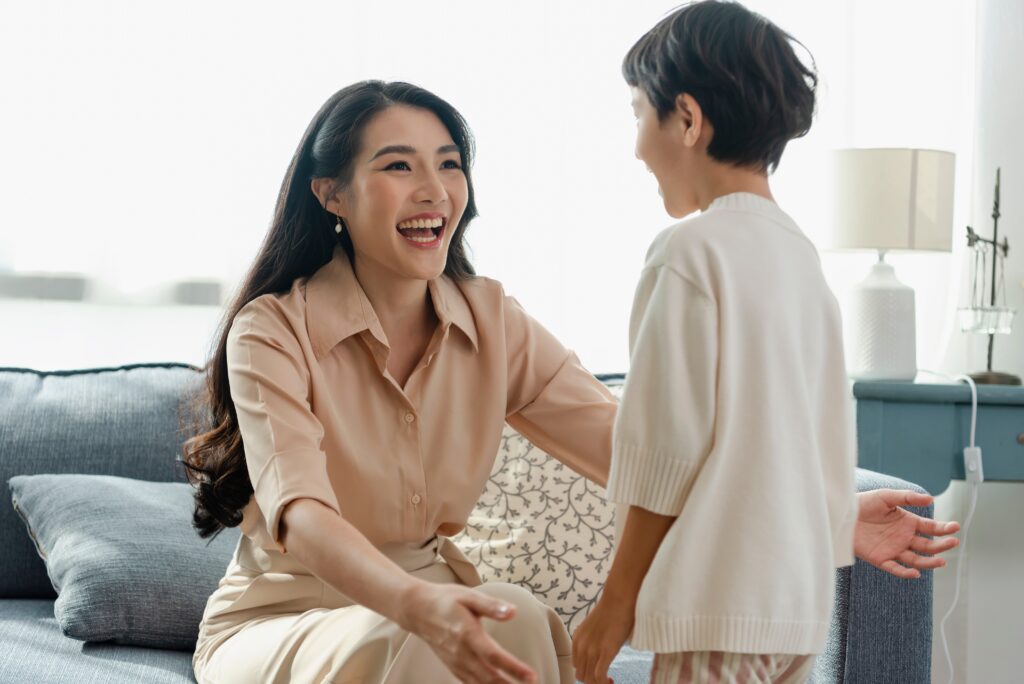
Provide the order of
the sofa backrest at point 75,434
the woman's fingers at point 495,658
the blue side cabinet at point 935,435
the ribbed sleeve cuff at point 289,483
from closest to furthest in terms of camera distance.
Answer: the woman's fingers at point 495,658
the ribbed sleeve cuff at point 289,483
the sofa backrest at point 75,434
the blue side cabinet at point 935,435

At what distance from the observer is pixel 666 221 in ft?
9.86

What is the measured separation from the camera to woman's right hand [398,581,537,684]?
996mm

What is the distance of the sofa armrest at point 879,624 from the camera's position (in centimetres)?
170

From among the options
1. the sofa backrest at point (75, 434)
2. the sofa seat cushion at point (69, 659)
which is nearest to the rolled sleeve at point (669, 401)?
the sofa seat cushion at point (69, 659)

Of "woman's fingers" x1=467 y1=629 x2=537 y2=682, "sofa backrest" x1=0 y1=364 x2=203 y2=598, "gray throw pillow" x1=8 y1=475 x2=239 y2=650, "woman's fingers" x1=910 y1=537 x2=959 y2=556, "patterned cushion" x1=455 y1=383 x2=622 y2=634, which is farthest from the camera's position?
"sofa backrest" x1=0 y1=364 x2=203 y2=598

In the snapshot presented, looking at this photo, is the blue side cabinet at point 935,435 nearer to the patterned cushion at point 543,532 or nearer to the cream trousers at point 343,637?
the patterned cushion at point 543,532

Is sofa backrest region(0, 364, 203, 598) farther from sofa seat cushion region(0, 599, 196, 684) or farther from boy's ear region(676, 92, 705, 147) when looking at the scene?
boy's ear region(676, 92, 705, 147)

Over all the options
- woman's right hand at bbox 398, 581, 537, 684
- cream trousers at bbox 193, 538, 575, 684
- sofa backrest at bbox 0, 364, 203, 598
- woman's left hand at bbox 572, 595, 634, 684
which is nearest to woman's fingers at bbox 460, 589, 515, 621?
woman's right hand at bbox 398, 581, 537, 684

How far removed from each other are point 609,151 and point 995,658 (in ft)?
5.54

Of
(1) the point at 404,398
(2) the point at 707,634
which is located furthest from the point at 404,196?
(2) the point at 707,634

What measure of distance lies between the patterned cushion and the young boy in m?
0.86

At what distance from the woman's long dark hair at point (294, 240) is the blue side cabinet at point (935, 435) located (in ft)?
4.34

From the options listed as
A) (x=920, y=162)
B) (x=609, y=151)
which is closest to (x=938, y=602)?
(x=920, y=162)

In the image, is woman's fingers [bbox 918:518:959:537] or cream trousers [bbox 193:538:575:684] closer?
cream trousers [bbox 193:538:575:684]
